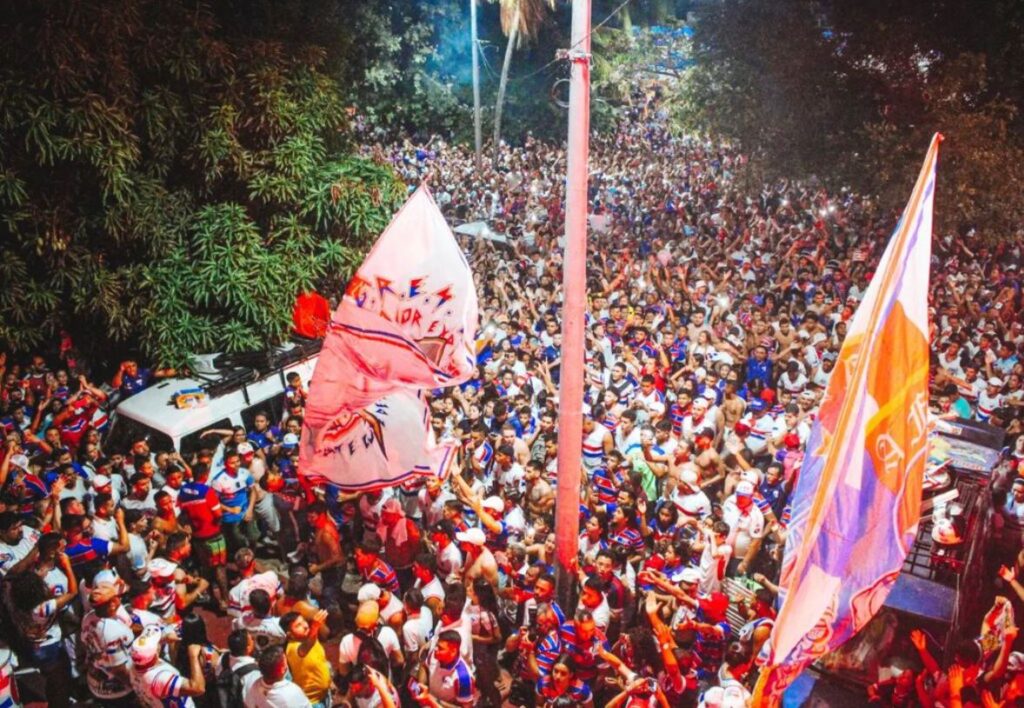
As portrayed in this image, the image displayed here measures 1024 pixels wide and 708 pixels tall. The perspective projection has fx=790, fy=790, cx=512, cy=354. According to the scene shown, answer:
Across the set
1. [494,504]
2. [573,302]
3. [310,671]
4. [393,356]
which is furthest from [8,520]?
[573,302]

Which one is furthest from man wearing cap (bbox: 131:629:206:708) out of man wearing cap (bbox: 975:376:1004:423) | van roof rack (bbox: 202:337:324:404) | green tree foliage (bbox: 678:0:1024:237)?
green tree foliage (bbox: 678:0:1024:237)

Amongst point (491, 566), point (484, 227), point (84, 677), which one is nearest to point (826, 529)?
point (491, 566)

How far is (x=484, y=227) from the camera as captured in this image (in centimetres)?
1809

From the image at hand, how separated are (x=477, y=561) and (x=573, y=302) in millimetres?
2283

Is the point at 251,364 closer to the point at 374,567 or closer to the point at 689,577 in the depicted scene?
the point at 374,567

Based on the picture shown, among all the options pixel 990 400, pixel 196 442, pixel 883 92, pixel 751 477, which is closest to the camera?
pixel 751 477

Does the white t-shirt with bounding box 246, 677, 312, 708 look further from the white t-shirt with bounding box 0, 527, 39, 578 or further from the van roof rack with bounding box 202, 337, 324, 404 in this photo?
the van roof rack with bounding box 202, 337, 324, 404

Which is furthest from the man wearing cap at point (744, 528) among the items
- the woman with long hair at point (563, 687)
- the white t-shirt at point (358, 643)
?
the white t-shirt at point (358, 643)

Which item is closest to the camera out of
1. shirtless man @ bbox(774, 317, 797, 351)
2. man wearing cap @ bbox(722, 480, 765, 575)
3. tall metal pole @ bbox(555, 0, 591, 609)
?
tall metal pole @ bbox(555, 0, 591, 609)

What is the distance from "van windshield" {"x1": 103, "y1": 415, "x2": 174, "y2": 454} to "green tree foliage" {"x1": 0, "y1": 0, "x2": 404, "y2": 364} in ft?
6.00

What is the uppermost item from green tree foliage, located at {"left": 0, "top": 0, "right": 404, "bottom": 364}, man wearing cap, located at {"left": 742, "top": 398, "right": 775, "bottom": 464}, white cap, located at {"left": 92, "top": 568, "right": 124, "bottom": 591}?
green tree foliage, located at {"left": 0, "top": 0, "right": 404, "bottom": 364}

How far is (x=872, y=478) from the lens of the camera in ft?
13.0

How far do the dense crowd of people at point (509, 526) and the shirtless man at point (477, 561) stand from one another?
0.10 ft

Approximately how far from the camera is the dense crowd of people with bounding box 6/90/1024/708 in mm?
5418
